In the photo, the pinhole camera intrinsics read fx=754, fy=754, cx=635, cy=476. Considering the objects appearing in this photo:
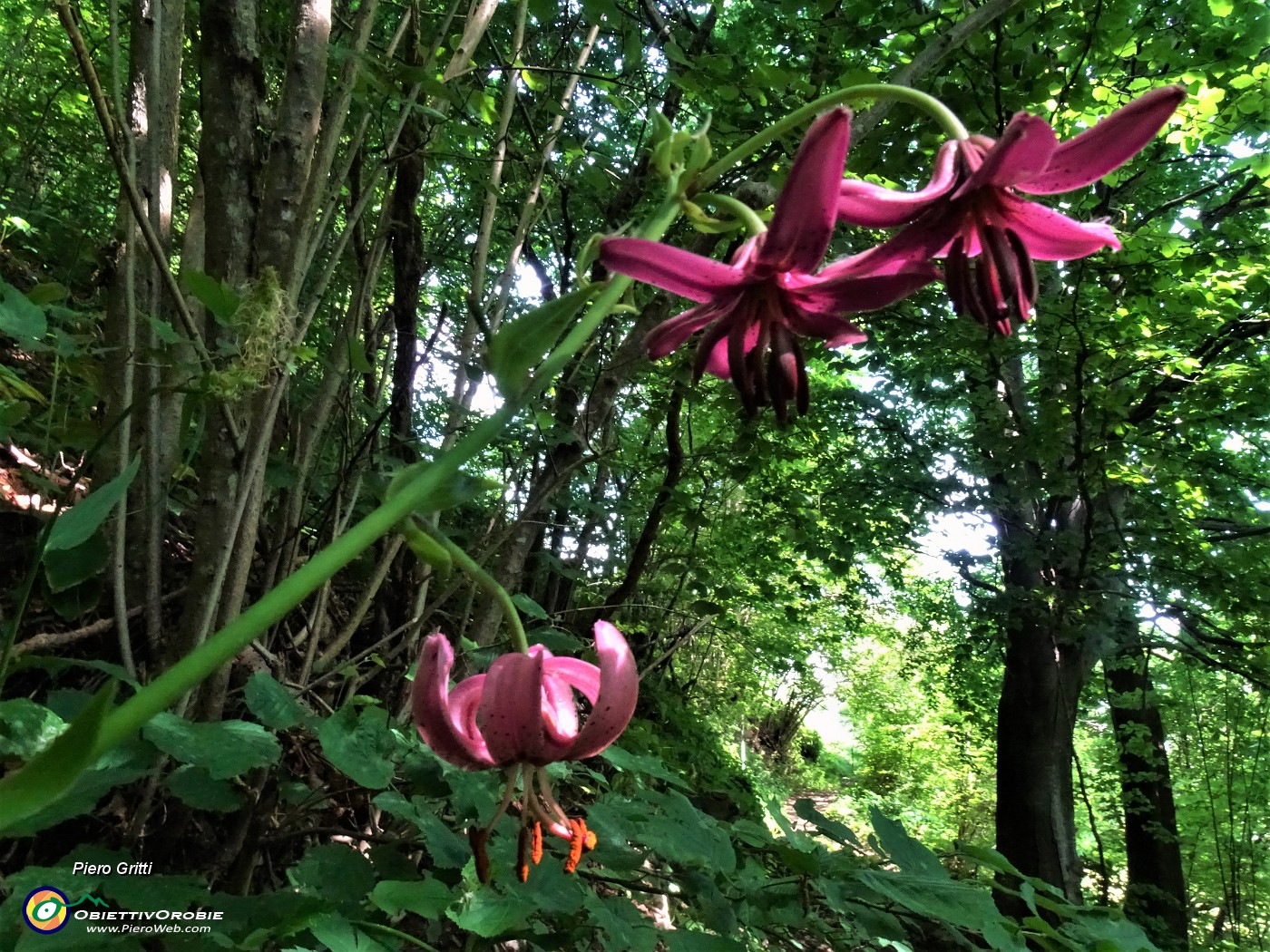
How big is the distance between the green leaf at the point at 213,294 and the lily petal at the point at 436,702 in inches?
20.8

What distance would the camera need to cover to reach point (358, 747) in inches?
33.2

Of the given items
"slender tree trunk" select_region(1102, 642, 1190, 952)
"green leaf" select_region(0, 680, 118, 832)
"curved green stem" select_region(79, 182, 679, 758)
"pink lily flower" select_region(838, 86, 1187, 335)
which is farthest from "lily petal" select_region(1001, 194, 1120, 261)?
"slender tree trunk" select_region(1102, 642, 1190, 952)

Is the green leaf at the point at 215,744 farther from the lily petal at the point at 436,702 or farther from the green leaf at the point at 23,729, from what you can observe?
the lily petal at the point at 436,702

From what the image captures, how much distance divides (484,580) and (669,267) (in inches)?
7.7

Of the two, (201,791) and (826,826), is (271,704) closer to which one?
(201,791)

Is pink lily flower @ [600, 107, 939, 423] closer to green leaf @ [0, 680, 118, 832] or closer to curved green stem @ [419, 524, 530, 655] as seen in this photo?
curved green stem @ [419, 524, 530, 655]

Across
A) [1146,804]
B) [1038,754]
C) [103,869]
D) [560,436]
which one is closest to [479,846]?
[103,869]

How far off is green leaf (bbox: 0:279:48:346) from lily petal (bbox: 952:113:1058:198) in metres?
0.80

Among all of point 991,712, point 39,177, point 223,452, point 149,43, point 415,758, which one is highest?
point 39,177

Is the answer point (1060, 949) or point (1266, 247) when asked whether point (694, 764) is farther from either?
point (1266, 247)

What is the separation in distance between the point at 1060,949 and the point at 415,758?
856mm

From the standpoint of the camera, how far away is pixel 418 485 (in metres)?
0.32

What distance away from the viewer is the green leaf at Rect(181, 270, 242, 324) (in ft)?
2.55

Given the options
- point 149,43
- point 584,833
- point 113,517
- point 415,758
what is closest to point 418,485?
point 584,833
